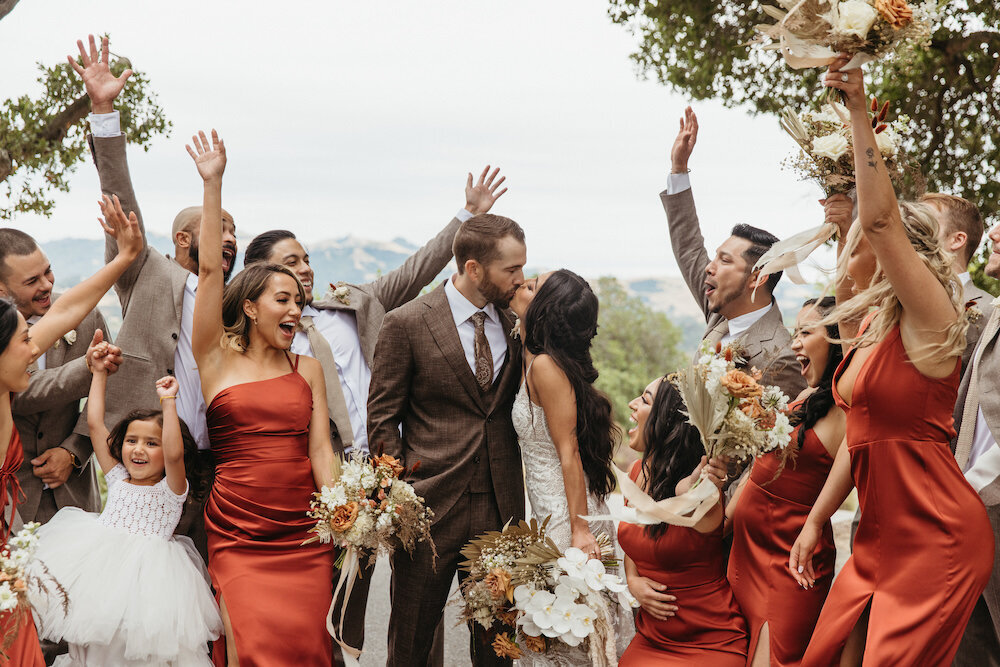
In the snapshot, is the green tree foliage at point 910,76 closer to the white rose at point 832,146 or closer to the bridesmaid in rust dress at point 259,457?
the white rose at point 832,146

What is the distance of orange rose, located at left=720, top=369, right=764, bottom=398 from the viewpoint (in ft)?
11.4

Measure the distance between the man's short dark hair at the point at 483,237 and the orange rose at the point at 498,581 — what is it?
1537 millimetres

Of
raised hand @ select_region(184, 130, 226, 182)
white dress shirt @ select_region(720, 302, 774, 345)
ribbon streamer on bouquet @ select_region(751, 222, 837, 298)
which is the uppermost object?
raised hand @ select_region(184, 130, 226, 182)

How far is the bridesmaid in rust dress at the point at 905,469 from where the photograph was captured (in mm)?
3053

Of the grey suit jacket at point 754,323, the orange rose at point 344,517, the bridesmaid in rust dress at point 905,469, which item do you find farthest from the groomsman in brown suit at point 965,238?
the orange rose at point 344,517

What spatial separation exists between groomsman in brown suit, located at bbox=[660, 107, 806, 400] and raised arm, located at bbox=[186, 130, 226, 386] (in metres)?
2.55

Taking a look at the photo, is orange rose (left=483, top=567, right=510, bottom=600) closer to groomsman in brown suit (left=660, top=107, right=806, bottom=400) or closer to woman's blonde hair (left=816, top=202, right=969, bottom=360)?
groomsman in brown suit (left=660, top=107, right=806, bottom=400)

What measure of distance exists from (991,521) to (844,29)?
2510 mm

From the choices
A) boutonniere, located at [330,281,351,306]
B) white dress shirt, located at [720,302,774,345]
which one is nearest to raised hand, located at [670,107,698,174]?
white dress shirt, located at [720,302,774,345]

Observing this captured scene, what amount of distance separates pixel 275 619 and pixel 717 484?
2080 mm

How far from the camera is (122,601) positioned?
4.02 meters

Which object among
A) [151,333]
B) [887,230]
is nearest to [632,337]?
[151,333]

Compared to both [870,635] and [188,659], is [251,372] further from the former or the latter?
[870,635]

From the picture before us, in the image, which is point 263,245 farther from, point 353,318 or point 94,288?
point 94,288
